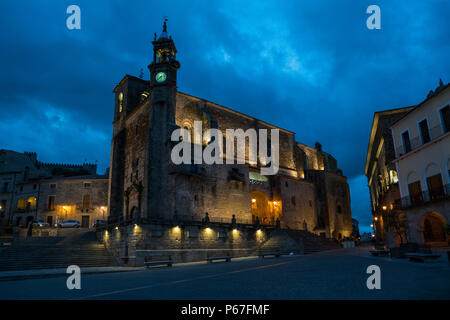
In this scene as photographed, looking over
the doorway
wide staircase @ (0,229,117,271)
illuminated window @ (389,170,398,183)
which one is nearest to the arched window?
the doorway

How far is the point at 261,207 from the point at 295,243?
12.1m

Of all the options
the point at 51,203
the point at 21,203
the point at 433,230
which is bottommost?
the point at 433,230

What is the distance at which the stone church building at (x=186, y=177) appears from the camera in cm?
2744

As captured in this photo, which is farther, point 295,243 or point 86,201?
point 86,201

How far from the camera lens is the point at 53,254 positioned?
69.8 feet

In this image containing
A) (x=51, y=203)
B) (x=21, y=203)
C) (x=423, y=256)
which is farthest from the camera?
(x=21, y=203)

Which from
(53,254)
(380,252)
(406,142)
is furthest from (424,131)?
(53,254)

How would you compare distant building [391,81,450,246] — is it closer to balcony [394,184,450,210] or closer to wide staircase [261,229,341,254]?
balcony [394,184,450,210]

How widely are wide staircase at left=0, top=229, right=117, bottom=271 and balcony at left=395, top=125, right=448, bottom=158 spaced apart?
78.8 ft

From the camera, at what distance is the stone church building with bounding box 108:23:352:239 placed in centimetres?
2744

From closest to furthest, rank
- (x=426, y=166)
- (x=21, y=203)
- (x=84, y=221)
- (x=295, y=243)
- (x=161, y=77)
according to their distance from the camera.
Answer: (x=426, y=166), (x=295, y=243), (x=161, y=77), (x=84, y=221), (x=21, y=203)

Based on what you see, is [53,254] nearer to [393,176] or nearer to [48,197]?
[48,197]
